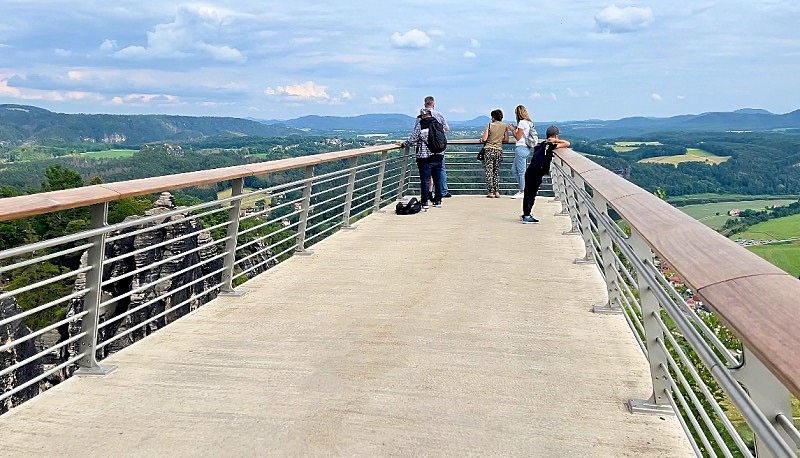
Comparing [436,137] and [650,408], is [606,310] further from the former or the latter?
[436,137]

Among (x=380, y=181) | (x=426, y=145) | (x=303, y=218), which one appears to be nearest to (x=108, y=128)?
(x=380, y=181)

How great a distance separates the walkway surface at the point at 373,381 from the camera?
314 centimetres

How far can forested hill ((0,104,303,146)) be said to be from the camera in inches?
5389

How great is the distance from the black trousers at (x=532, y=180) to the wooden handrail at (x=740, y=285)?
6.80m

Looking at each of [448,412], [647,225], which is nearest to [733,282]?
[647,225]

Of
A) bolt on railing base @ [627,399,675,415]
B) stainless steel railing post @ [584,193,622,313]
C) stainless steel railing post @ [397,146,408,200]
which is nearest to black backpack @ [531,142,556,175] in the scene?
stainless steel railing post @ [584,193,622,313]

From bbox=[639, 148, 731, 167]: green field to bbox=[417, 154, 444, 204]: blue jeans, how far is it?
175 ft

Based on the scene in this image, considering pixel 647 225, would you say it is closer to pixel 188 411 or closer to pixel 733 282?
pixel 733 282

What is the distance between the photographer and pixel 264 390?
375 cm

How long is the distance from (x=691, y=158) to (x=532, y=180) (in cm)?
6682

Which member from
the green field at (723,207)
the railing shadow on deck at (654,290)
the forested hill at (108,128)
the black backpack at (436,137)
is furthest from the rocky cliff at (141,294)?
the forested hill at (108,128)

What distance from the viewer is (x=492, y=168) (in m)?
13.7

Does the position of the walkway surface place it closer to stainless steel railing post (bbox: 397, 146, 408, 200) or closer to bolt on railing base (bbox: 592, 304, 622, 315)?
bolt on railing base (bbox: 592, 304, 622, 315)

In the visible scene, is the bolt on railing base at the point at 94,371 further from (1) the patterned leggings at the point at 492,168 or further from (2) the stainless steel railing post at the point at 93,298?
(1) the patterned leggings at the point at 492,168
